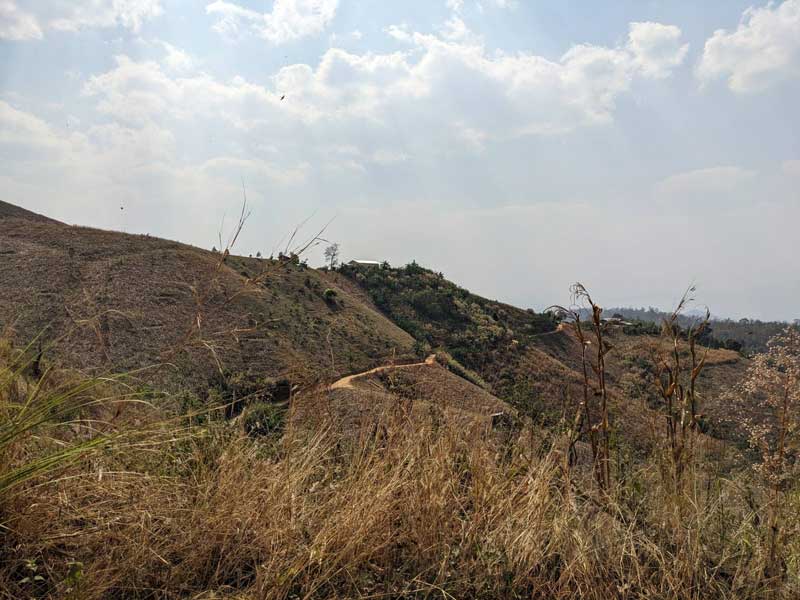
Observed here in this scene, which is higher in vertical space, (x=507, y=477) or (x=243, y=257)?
(x=243, y=257)

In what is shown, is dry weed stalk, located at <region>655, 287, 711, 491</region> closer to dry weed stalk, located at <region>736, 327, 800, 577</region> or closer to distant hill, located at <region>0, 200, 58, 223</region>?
dry weed stalk, located at <region>736, 327, 800, 577</region>

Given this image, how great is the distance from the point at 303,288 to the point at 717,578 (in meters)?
34.7

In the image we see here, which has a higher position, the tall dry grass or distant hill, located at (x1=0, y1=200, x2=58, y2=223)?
distant hill, located at (x1=0, y1=200, x2=58, y2=223)

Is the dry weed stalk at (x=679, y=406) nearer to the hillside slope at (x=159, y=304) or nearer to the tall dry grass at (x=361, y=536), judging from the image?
the tall dry grass at (x=361, y=536)

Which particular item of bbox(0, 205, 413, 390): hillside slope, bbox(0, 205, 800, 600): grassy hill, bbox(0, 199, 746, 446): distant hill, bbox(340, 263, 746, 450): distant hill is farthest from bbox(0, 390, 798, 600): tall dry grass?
bbox(340, 263, 746, 450): distant hill

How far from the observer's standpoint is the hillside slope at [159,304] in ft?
60.0

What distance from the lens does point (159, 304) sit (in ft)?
76.0

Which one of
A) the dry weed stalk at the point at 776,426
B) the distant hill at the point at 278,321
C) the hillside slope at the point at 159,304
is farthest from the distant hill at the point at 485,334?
the dry weed stalk at the point at 776,426

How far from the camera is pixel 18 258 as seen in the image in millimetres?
26000

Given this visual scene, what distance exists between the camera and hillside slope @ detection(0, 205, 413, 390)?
18.3m

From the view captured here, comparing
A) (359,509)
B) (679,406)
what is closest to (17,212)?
(359,509)

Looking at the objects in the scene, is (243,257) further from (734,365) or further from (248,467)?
(248,467)

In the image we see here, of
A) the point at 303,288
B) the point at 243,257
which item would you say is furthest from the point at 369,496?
the point at 243,257

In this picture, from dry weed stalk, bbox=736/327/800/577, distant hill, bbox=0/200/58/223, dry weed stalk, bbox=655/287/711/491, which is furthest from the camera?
distant hill, bbox=0/200/58/223
